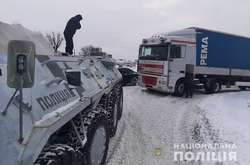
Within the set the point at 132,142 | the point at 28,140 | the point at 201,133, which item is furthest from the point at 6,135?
the point at 201,133

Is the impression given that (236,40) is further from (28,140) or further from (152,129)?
(28,140)

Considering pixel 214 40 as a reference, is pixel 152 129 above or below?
below

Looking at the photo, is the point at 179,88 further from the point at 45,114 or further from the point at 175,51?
the point at 45,114

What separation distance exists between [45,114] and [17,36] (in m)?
1.20

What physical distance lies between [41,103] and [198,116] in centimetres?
800

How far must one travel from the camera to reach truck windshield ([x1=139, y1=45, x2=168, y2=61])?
51.7ft

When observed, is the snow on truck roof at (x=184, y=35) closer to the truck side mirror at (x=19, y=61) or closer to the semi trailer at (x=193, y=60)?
the semi trailer at (x=193, y=60)

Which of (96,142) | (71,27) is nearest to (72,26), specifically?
(71,27)

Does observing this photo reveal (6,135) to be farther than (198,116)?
No

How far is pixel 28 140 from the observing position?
102 inches

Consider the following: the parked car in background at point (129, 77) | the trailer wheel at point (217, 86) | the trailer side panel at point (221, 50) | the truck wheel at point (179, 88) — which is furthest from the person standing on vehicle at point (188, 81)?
the parked car in background at point (129, 77)

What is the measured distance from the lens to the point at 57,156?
9.98 ft

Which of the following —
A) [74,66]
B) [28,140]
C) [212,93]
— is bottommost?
[212,93]

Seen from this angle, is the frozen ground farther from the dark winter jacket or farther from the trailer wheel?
the trailer wheel
